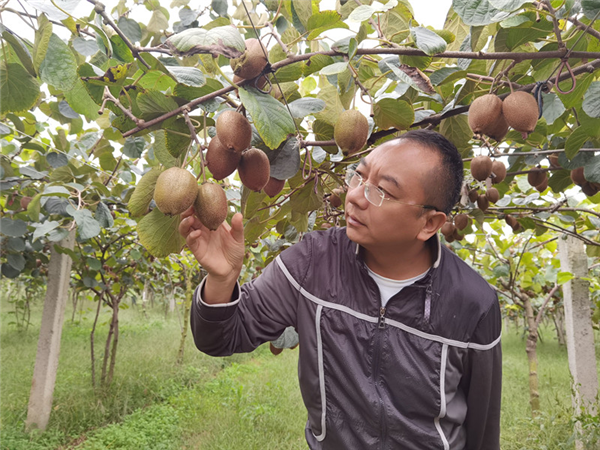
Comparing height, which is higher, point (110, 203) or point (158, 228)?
point (110, 203)

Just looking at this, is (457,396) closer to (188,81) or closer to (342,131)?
(342,131)

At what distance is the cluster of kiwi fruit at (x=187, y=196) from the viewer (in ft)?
2.65

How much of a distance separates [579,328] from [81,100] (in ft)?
12.3

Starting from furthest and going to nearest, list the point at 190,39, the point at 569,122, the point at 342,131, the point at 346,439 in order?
the point at 569,122
the point at 346,439
the point at 342,131
the point at 190,39

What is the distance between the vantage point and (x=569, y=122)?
5.65 feet

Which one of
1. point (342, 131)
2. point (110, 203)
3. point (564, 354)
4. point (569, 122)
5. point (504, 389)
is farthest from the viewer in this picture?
point (564, 354)

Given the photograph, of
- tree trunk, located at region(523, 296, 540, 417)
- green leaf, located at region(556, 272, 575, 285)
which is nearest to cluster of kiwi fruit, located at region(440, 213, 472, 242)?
green leaf, located at region(556, 272, 575, 285)

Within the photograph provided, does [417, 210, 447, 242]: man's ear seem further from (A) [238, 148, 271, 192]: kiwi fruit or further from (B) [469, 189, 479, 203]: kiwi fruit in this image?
(B) [469, 189, 479, 203]: kiwi fruit

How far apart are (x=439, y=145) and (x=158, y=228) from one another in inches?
32.0

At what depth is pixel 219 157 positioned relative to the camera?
2.88 ft

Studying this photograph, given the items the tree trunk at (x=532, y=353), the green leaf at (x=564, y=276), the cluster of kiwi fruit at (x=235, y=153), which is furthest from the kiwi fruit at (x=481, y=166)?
the tree trunk at (x=532, y=353)

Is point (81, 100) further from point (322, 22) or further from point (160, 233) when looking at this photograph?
point (322, 22)

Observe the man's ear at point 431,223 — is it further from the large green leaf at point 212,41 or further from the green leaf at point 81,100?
the green leaf at point 81,100

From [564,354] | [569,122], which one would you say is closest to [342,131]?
[569,122]
